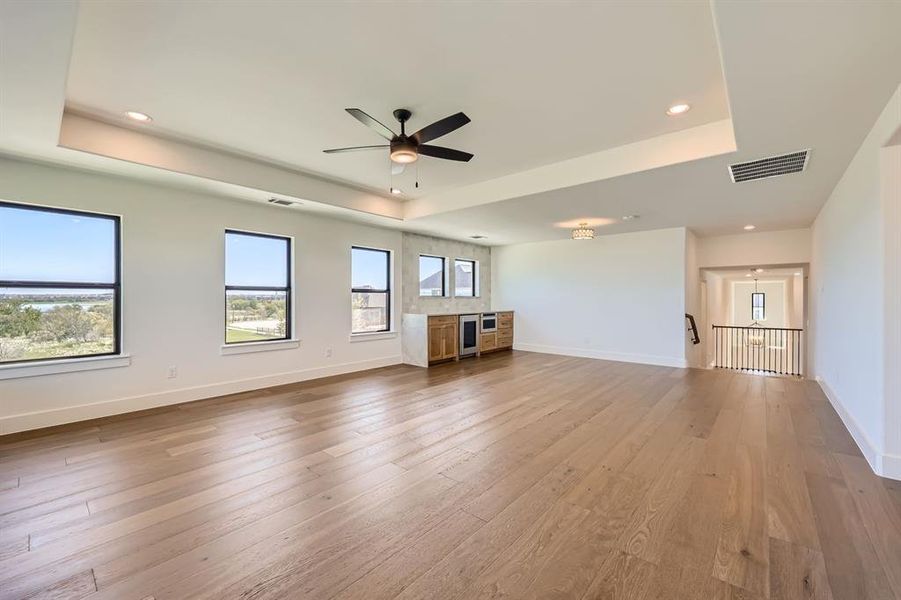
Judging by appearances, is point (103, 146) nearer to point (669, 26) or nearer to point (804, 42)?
point (669, 26)

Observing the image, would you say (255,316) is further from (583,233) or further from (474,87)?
(583,233)

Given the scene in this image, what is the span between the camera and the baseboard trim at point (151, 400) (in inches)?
141

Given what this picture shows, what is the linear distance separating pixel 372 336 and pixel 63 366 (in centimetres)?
384

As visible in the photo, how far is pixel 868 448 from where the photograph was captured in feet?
9.58

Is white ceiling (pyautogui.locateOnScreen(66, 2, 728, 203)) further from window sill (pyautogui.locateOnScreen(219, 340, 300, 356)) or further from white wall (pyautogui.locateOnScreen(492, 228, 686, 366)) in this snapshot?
white wall (pyautogui.locateOnScreen(492, 228, 686, 366))

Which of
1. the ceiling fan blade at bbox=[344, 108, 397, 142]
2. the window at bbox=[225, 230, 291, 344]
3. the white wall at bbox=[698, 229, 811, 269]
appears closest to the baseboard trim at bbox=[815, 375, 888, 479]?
the white wall at bbox=[698, 229, 811, 269]

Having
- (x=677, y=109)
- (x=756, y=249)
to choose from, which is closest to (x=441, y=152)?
(x=677, y=109)

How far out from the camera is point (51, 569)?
5.69 feet

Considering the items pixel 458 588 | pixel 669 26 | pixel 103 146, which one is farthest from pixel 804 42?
pixel 103 146

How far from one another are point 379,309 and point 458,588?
5647mm

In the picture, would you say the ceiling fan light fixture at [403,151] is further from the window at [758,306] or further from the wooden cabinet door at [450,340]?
the window at [758,306]

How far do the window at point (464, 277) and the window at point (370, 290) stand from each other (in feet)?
6.80

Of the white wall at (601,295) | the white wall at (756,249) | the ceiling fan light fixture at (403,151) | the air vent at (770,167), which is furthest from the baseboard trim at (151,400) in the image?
the white wall at (756,249)

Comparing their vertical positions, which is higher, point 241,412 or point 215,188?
point 215,188
